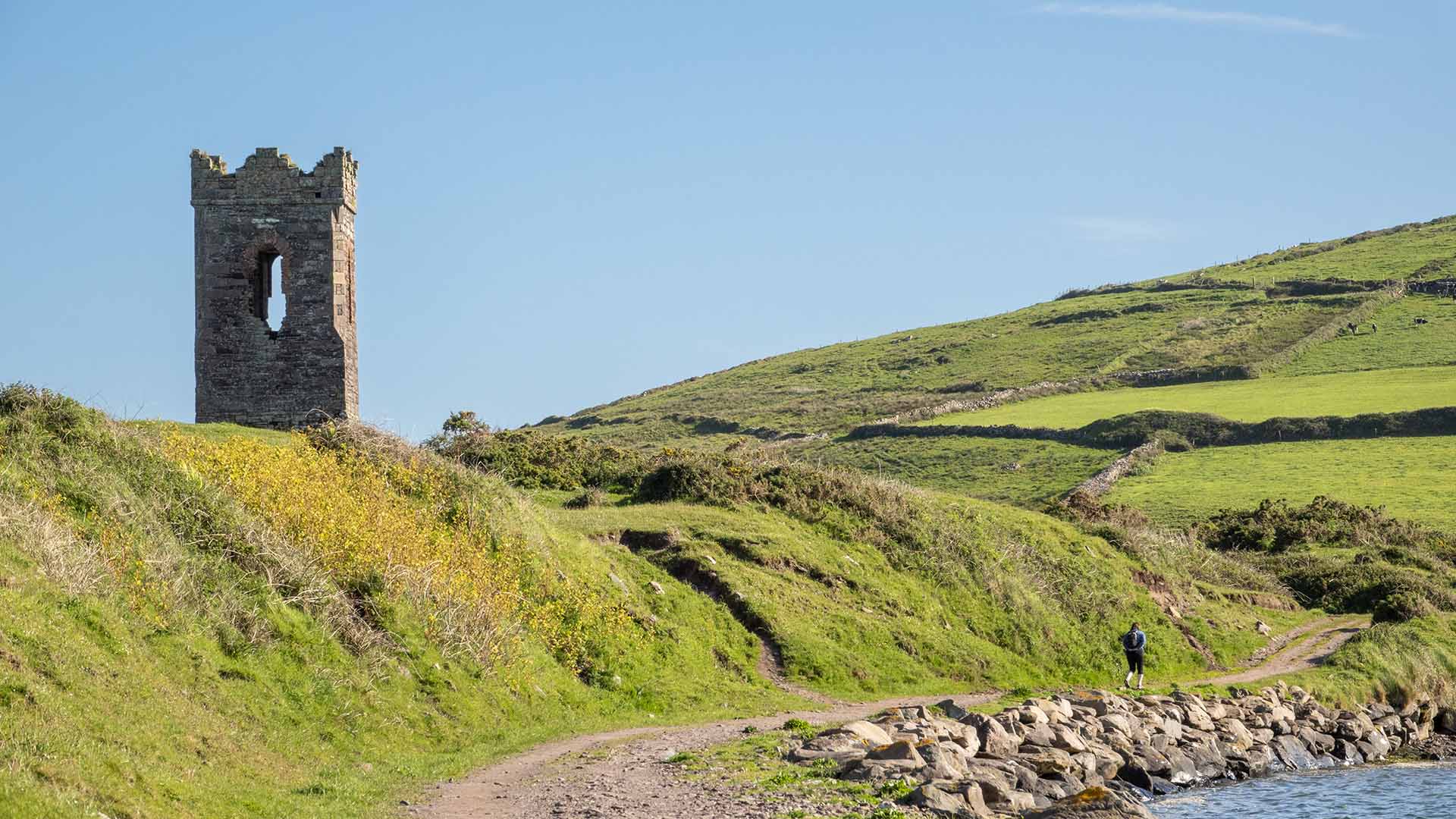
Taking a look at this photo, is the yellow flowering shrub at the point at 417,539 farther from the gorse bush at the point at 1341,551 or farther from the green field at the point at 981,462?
the green field at the point at 981,462

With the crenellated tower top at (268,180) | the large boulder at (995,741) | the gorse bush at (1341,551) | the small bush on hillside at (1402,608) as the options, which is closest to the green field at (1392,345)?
the gorse bush at (1341,551)

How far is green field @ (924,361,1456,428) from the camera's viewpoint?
9594cm

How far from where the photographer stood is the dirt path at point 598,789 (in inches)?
798

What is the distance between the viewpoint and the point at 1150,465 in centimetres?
8844

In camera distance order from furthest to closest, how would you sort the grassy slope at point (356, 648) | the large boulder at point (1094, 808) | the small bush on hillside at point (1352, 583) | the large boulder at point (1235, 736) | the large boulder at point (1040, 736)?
the small bush on hillside at point (1352, 583) < the large boulder at point (1235, 736) < the large boulder at point (1040, 736) < the large boulder at point (1094, 808) < the grassy slope at point (356, 648)

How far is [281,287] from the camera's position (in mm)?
44344

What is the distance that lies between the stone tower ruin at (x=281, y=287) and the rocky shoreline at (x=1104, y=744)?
74.5ft

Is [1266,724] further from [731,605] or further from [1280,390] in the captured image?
[1280,390]

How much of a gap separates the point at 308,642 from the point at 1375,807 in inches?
874

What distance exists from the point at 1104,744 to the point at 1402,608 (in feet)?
86.1

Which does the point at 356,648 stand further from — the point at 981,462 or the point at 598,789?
the point at 981,462

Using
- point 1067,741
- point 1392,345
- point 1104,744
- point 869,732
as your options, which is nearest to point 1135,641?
point 1104,744

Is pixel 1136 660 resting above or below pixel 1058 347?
below

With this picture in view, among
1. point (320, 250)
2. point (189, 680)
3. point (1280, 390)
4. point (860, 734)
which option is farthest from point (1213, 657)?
point (1280, 390)
